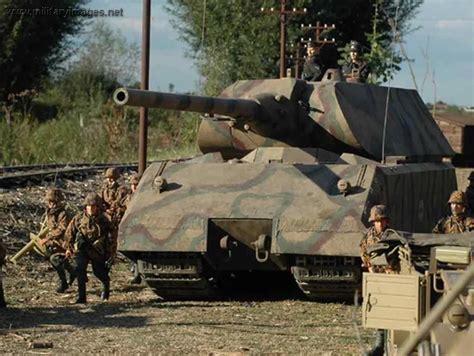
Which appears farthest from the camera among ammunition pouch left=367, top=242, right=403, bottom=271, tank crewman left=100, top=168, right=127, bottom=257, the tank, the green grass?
the green grass

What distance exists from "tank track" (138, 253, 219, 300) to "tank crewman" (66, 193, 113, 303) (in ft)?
1.49

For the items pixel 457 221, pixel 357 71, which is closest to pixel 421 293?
pixel 457 221

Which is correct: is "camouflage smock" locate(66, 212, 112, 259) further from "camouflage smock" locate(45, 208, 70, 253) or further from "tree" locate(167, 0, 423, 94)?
"tree" locate(167, 0, 423, 94)

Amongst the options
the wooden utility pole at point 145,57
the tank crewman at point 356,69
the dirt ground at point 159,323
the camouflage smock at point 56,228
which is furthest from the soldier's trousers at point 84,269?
the wooden utility pole at point 145,57

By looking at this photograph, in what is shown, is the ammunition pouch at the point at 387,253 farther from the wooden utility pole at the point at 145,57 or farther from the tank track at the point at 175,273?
the wooden utility pole at the point at 145,57

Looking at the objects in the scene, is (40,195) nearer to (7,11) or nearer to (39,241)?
(39,241)

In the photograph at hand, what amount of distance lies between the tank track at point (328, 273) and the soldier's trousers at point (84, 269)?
2000mm

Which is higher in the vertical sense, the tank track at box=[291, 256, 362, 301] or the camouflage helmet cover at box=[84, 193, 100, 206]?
the camouflage helmet cover at box=[84, 193, 100, 206]

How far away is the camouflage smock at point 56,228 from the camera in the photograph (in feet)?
45.9

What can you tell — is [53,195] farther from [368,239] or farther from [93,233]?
[368,239]

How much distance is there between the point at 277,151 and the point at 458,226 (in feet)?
7.15

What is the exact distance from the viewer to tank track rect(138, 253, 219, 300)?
1310 cm

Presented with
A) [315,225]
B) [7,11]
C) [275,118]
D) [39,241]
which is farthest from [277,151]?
[7,11]

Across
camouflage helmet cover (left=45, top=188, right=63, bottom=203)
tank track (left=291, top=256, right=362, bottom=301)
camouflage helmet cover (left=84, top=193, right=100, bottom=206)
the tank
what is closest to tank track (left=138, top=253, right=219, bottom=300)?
camouflage helmet cover (left=84, top=193, right=100, bottom=206)
